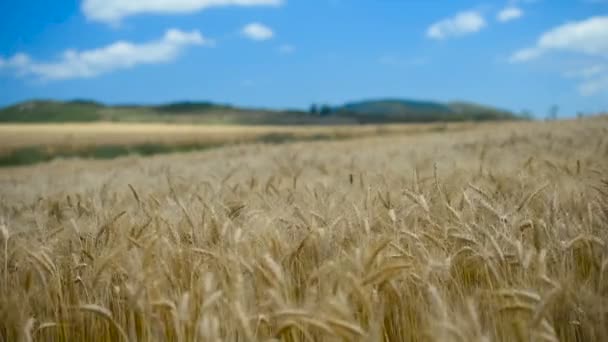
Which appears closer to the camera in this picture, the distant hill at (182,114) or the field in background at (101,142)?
the field in background at (101,142)

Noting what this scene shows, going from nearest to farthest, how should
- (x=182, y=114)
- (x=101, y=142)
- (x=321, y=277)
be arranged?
(x=321, y=277), (x=101, y=142), (x=182, y=114)

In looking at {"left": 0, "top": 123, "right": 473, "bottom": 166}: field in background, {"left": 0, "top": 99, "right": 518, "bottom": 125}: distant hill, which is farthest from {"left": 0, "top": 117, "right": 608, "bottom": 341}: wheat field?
{"left": 0, "top": 99, "right": 518, "bottom": 125}: distant hill

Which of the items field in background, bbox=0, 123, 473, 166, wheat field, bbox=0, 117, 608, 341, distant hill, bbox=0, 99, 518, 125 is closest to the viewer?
wheat field, bbox=0, 117, 608, 341

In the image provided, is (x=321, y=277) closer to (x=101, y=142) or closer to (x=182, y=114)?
(x=101, y=142)

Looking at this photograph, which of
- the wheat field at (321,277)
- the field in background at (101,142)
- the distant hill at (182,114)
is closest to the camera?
the wheat field at (321,277)

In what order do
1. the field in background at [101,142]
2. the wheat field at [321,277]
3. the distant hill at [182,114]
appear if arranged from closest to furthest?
the wheat field at [321,277] → the field in background at [101,142] → the distant hill at [182,114]

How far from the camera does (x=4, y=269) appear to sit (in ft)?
7.22

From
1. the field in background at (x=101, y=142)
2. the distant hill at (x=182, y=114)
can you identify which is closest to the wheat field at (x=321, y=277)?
the field in background at (x=101, y=142)

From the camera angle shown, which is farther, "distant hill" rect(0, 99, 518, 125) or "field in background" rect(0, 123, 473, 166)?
"distant hill" rect(0, 99, 518, 125)

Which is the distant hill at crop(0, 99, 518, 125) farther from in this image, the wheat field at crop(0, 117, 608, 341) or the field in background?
the wheat field at crop(0, 117, 608, 341)

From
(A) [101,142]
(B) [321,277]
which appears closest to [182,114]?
(A) [101,142]

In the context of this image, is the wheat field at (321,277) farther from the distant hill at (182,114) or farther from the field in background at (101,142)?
the distant hill at (182,114)

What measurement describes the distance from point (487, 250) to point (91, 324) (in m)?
1.47

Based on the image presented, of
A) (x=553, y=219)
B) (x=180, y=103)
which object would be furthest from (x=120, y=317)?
(x=180, y=103)
